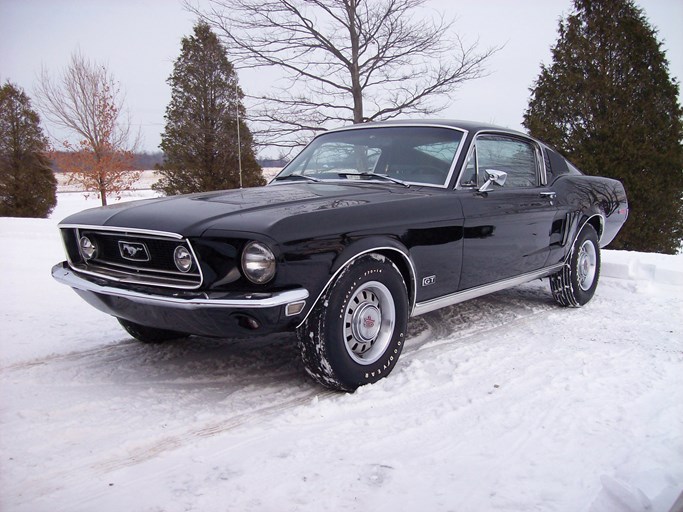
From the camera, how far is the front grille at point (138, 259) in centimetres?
277

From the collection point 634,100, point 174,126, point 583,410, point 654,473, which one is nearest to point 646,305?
point 583,410

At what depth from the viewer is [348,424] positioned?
260 cm

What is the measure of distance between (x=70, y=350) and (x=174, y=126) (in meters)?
15.6

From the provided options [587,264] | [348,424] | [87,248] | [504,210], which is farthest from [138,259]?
[587,264]

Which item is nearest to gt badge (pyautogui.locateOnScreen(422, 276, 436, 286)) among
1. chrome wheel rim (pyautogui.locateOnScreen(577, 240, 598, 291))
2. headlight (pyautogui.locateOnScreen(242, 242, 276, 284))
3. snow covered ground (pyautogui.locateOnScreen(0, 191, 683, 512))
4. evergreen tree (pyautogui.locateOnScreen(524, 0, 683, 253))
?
snow covered ground (pyautogui.locateOnScreen(0, 191, 683, 512))

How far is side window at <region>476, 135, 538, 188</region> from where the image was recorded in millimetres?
4121

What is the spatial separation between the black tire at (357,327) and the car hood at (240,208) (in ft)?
1.31

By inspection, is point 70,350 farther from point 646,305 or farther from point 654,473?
point 646,305

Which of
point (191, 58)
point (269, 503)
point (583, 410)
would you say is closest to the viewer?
point (269, 503)

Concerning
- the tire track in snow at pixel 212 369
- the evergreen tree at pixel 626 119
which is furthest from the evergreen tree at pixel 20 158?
the tire track in snow at pixel 212 369

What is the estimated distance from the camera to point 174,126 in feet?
59.5

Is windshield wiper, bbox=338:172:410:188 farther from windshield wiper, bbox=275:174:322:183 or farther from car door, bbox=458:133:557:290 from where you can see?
car door, bbox=458:133:557:290

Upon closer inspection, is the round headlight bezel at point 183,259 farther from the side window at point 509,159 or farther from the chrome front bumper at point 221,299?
the side window at point 509,159

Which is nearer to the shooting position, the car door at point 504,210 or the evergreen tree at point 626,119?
the car door at point 504,210
